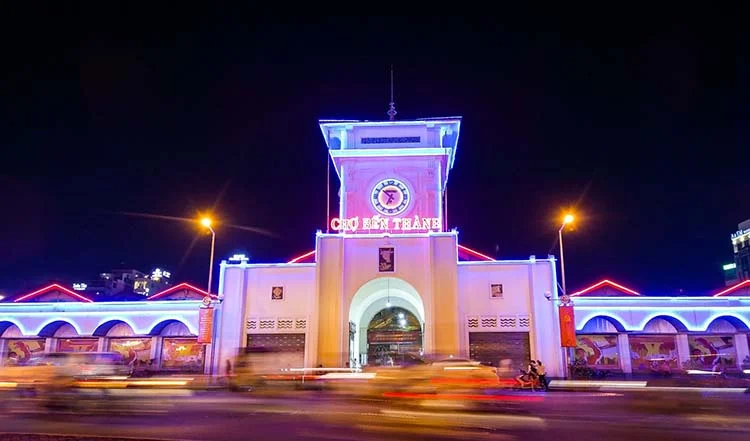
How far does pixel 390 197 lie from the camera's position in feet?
127

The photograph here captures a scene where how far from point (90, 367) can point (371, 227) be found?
762 inches

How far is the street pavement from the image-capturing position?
450 inches

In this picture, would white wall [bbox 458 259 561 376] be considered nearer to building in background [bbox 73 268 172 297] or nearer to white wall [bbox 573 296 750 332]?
white wall [bbox 573 296 750 332]

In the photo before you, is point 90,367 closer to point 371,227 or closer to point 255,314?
point 255,314

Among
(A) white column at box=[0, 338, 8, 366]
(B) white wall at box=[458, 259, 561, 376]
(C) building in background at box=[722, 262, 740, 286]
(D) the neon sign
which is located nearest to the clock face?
(D) the neon sign

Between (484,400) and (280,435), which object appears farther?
(484,400)

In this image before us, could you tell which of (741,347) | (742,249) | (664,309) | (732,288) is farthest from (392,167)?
(742,249)

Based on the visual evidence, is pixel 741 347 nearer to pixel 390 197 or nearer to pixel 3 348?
pixel 390 197

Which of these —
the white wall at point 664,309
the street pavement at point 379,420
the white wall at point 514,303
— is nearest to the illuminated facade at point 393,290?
the white wall at point 514,303

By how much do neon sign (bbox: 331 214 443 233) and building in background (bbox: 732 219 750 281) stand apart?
88.9m

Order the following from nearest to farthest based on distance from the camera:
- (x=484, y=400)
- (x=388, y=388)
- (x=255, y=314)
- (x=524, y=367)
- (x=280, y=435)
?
(x=280, y=435) → (x=484, y=400) → (x=388, y=388) → (x=524, y=367) → (x=255, y=314)

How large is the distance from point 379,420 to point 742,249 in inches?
4437

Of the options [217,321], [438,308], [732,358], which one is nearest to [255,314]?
[217,321]

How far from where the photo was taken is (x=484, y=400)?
1413 centimetres
